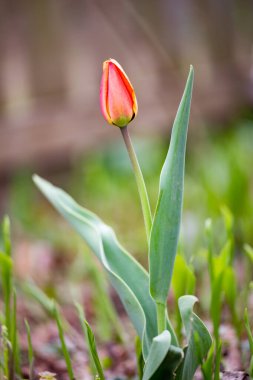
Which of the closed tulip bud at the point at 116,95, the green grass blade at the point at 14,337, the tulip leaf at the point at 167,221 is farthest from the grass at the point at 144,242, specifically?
the closed tulip bud at the point at 116,95

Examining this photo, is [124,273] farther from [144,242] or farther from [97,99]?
[97,99]

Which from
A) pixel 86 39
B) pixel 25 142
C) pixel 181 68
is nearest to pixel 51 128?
pixel 25 142

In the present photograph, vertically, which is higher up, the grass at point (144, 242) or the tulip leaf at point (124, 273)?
the tulip leaf at point (124, 273)

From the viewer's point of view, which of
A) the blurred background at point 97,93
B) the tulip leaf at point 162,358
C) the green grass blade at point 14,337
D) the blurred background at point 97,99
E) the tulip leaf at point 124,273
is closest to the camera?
the tulip leaf at point 162,358

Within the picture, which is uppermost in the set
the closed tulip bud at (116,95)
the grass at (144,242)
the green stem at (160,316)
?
the closed tulip bud at (116,95)

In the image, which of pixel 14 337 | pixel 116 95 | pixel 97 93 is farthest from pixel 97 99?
pixel 116 95

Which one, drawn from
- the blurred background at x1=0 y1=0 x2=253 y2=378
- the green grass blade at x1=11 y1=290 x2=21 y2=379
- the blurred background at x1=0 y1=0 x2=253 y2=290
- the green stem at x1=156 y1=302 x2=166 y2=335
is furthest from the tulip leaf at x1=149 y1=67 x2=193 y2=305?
the blurred background at x1=0 y1=0 x2=253 y2=290

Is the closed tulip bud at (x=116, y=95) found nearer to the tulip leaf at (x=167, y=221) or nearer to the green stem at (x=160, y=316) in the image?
the tulip leaf at (x=167, y=221)
